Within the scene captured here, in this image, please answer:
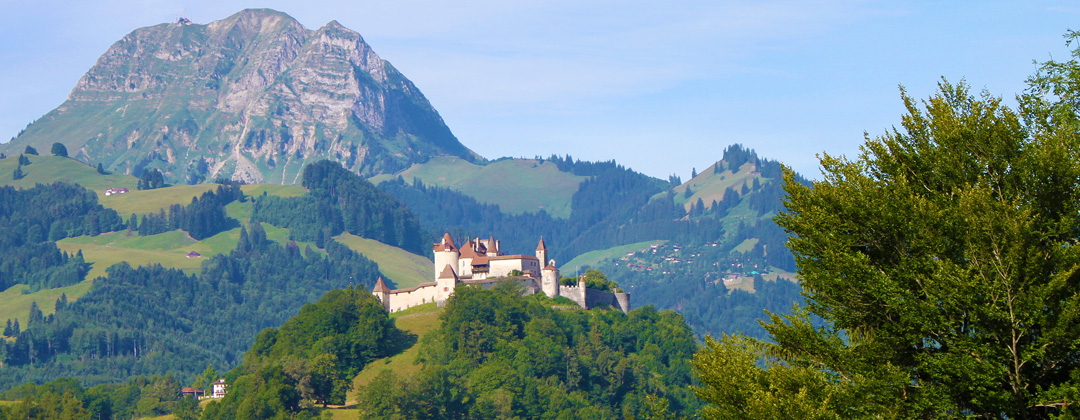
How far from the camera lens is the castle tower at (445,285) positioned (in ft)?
561

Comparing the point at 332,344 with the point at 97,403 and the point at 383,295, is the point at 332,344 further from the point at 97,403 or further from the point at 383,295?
the point at 97,403

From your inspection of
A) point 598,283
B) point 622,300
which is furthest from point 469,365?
point 622,300

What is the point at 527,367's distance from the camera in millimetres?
163000

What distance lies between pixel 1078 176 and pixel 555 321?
145m

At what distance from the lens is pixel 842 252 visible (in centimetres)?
2712

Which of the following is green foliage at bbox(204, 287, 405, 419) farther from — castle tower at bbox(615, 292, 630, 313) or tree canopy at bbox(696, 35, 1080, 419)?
tree canopy at bbox(696, 35, 1080, 419)

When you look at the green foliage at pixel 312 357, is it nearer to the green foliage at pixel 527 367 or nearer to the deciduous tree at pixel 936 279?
the green foliage at pixel 527 367

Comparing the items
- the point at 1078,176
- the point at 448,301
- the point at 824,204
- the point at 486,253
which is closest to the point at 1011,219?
the point at 1078,176

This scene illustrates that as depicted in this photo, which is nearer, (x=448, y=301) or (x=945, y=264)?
(x=945, y=264)

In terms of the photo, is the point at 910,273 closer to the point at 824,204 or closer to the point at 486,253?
the point at 824,204

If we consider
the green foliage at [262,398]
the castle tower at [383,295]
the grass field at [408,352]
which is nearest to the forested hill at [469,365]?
the green foliage at [262,398]

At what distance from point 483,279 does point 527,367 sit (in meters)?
16.1

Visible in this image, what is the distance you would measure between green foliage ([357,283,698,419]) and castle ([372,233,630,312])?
3.13 m

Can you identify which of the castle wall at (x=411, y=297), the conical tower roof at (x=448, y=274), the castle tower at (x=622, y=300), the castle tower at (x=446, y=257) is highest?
the castle tower at (x=446, y=257)
